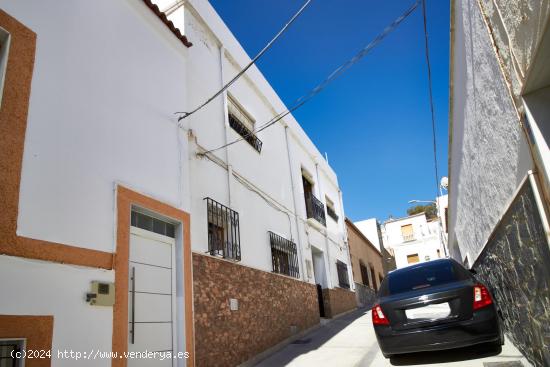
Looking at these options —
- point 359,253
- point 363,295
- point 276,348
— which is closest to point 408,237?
point 359,253

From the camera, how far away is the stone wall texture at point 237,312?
5566mm

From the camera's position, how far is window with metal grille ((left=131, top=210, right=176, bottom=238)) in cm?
502

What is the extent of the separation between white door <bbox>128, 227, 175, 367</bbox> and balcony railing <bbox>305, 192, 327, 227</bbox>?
761 cm

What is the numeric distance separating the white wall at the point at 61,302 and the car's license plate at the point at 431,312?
3270 millimetres

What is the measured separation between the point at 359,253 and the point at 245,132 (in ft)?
45.3

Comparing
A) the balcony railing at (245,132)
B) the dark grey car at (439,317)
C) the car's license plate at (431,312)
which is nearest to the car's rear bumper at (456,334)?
the dark grey car at (439,317)

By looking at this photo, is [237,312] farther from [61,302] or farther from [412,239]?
[412,239]

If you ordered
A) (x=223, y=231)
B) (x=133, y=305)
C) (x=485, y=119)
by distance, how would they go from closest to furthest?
(x=485, y=119) < (x=133, y=305) < (x=223, y=231)

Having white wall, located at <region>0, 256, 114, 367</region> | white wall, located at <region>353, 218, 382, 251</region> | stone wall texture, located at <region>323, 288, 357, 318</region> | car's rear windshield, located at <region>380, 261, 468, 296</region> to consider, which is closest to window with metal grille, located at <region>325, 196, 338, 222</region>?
stone wall texture, located at <region>323, 288, 357, 318</region>

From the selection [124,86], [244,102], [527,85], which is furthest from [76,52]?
[244,102]

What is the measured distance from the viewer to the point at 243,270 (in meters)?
7.01

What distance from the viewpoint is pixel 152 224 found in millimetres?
5285

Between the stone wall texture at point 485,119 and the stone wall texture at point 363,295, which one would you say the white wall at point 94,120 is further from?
the stone wall texture at point 363,295

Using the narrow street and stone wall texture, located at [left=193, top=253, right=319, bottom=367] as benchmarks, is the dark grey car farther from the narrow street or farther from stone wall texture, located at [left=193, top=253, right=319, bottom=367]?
stone wall texture, located at [left=193, top=253, right=319, bottom=367]
